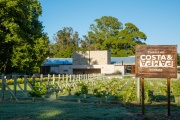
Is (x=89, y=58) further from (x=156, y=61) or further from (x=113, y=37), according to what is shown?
(x=156, y=61)

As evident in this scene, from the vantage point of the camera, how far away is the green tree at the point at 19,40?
109ft

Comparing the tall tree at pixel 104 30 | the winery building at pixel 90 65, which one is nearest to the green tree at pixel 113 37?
the tall tree at pixel 104 30

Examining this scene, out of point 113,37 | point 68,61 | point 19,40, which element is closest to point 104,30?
point 113,37

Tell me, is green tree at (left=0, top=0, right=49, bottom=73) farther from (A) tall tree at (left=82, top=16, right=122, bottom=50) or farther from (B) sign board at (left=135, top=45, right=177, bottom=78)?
(A) tall tree at (left=82, top=16, right=122, bottom=50)

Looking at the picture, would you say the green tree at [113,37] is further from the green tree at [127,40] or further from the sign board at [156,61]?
the sign board at [156,61]

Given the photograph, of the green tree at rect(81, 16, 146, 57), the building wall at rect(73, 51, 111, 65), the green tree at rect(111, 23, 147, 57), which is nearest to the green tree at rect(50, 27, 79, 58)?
the green tree at rect(81, 16, 146, 57)

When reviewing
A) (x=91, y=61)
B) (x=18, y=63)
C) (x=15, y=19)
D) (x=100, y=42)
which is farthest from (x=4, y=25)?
(x=100, y=42)

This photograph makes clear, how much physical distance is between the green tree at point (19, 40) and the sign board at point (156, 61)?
2410 cm

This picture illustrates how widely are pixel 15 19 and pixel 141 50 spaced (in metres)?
25.9

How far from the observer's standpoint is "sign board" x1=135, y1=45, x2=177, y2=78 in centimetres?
1069

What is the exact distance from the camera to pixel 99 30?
99.3 meters

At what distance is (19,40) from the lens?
33500mm

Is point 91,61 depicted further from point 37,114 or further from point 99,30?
point 37,114

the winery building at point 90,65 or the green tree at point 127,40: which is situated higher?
the green tree at point 127,40
